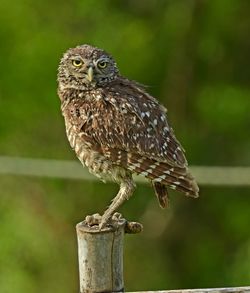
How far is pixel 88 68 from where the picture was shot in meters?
6.70

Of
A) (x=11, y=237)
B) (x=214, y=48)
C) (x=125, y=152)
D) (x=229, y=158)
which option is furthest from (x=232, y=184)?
(x=125, y=152)

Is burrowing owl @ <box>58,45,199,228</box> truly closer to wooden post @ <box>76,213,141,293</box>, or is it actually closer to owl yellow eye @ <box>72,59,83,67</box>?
owl yellow eye @ <box>72,59,83,67</box>

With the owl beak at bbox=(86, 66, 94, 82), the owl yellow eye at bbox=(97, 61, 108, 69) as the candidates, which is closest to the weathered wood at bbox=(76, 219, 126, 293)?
the owl beak at bbox=(86, 66, 94, 82)

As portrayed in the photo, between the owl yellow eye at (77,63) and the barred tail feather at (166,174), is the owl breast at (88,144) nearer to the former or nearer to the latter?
the barred tail feather at (166,174)

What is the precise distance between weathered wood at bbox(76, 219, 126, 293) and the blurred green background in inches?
260

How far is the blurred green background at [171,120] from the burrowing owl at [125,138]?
5621mm

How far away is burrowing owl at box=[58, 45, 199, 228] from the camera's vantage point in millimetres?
6172

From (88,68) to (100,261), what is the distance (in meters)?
1.51

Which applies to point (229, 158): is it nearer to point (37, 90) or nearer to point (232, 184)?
point (232, 184)

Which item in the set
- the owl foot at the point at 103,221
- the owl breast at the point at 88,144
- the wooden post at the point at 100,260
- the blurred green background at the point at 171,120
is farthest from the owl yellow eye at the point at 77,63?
the blurred green background at the point at 171,120

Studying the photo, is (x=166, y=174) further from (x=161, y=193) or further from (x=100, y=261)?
(x=100, y=261)

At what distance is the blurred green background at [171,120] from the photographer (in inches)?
487

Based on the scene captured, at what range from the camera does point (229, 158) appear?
12.7 meters

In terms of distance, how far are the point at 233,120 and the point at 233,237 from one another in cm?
133
